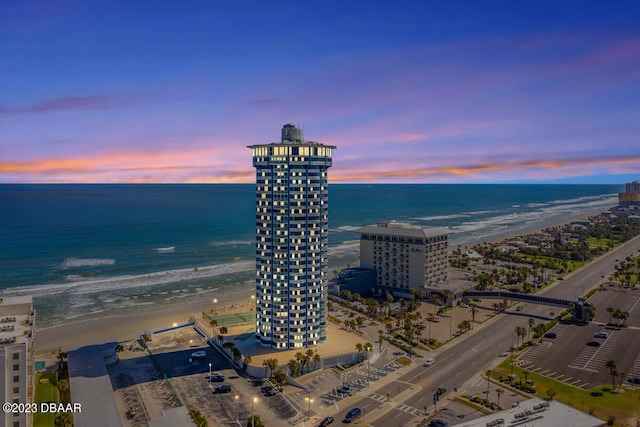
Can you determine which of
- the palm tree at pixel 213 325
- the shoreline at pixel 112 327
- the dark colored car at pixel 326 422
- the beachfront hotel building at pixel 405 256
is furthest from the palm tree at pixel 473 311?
the palm tree at pixel 213 325

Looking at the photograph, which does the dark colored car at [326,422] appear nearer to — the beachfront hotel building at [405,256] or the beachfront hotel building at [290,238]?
the beachfront hotel building at [290,238]

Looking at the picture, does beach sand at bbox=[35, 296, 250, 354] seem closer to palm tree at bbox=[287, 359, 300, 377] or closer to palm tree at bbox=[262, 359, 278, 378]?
palm tree at bbox=[262, 359, 278, 378]

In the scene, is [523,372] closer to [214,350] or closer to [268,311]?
[268,311]

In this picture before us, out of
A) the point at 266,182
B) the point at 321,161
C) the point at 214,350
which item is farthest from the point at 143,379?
the point at 321,161

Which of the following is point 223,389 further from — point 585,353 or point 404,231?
point 404,231

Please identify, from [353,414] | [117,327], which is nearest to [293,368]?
[353,414]

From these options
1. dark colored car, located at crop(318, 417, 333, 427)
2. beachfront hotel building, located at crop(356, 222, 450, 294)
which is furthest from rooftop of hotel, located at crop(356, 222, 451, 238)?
dark colored car, located at crop(318, 417, 333, 427)

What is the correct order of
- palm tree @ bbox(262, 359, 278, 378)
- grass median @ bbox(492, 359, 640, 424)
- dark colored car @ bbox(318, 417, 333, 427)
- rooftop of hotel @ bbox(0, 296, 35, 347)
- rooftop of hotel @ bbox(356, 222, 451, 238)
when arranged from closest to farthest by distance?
rooftop of hotel @ bbox(0, 296, 35, 347), dark colored car @ bbox(318, 417, 333, 427), grass median @ bbox(492, 359, 640, 424), palm tree @ bbox(262, 359, 278, 378), rooftop of hotel @ bbox(356, 222, 451, 238)
